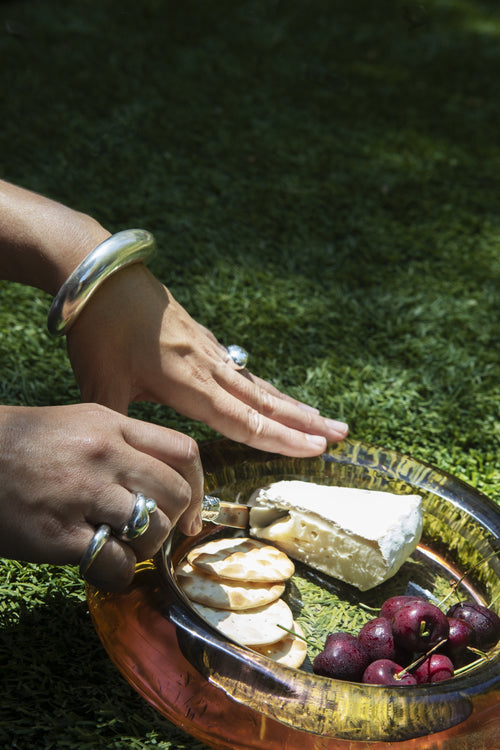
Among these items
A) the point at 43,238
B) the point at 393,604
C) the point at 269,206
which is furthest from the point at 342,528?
the point at 269,206

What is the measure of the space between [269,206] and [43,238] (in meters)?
2.08

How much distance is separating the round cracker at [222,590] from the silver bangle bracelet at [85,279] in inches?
23.4

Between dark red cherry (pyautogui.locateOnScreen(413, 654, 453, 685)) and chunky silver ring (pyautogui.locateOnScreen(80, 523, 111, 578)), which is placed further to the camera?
dark red cherry (pyautogui.locateOnScreen(413, 654, 453, 685))

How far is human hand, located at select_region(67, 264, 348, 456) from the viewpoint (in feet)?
5.25

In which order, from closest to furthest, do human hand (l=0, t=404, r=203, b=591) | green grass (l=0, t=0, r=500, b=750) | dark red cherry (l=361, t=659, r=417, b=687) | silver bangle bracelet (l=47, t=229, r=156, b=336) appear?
human hand (l=0, t=404, r=203, b=591) < dark red cherry (l=361, t=659, r=417, b=687) < silver bangle bracelet (l=47, t=229, r=156, b=336) < green grass (l=0, t=0, r=500, b=750)

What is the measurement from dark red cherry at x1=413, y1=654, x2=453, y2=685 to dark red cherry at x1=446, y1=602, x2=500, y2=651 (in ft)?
0.29

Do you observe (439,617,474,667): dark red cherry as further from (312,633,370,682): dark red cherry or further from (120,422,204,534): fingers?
(120,422,204,534): fingers

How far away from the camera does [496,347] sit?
9.21 ft

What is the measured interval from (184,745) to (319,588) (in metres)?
0.44

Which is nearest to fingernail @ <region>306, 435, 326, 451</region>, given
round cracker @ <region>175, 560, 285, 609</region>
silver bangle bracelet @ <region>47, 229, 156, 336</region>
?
round cracker @ <region>175, 560, 285, 609</region>

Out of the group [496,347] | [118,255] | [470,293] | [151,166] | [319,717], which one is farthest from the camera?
[151,166]

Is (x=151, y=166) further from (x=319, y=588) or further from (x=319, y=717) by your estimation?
(x=319, y=717)

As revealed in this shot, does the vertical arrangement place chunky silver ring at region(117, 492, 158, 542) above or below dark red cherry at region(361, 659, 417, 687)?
above

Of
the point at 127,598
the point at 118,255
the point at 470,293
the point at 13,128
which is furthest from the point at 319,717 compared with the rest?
the point at 13,128
